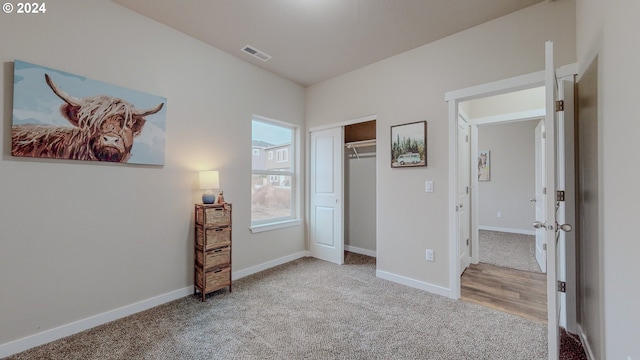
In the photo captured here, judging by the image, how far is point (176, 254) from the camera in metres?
2.69

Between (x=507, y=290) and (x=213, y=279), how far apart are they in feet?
10.5

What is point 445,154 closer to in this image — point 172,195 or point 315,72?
point 315,72

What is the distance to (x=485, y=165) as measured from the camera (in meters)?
6.65

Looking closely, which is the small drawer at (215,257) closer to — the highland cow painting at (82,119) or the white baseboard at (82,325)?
the white baseboard at (82,325)

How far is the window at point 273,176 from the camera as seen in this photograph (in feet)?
11.8

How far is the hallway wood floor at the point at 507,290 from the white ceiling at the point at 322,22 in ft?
9.12

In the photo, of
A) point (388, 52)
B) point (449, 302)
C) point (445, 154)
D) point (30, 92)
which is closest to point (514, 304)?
point (449, 302)

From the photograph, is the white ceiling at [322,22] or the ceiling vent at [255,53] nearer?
the white ceiling at [322,22]

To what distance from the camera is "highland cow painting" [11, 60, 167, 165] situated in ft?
6.12

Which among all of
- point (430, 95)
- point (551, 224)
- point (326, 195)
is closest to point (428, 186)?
point (430, 95)

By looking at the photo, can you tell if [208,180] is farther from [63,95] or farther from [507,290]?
[507,290]

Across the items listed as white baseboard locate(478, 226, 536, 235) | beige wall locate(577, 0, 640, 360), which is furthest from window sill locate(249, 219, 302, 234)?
white baseboard locate(478, 226, 536, 235)

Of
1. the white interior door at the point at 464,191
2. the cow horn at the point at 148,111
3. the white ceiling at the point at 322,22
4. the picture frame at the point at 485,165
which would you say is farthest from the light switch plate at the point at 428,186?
the picture frame at the point at 485,165

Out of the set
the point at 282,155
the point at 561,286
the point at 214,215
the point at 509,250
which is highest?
the point at 282,155
